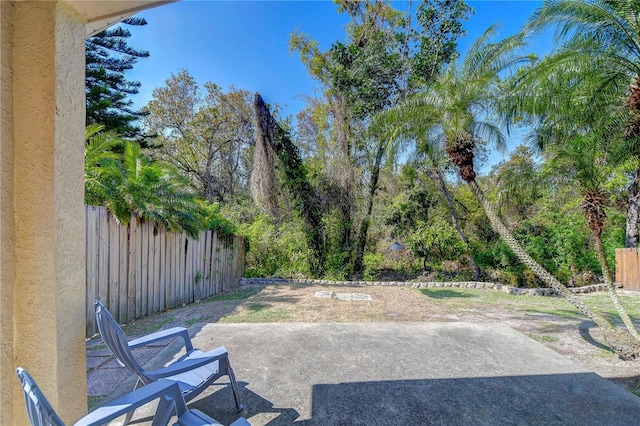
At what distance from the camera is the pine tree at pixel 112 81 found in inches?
449

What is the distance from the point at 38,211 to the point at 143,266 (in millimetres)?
4556

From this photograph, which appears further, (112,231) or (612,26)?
(612,26)

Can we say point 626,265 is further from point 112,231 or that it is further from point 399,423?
point 112,231

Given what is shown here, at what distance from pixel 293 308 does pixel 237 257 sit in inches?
168

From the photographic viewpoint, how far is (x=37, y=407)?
3.71 feet

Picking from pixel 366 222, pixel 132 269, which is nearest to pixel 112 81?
pixel 132 269

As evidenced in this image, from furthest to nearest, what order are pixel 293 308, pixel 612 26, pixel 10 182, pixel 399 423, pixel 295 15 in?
pixel 295 15
pixel 293 308
pixel 612 26
pixel 399 423
pixel 10 182

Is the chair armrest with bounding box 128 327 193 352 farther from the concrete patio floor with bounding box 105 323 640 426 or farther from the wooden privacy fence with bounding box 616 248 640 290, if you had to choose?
the wooden privacy fence with bounding box 616 248 640 290

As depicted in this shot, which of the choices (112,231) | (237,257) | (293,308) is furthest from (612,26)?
(237,257)

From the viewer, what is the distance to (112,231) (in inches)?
189

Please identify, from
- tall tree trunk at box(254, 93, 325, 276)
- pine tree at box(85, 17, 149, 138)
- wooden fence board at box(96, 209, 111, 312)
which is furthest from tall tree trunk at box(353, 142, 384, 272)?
pine tree at box(85, 17, 149, 138)

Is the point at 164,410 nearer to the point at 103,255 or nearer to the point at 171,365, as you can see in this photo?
the point at 171,365

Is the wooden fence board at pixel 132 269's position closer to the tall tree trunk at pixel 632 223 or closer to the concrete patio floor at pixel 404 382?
the concrete patio floor at pixel 404 382

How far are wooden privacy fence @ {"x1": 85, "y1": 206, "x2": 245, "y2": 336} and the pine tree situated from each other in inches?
282
